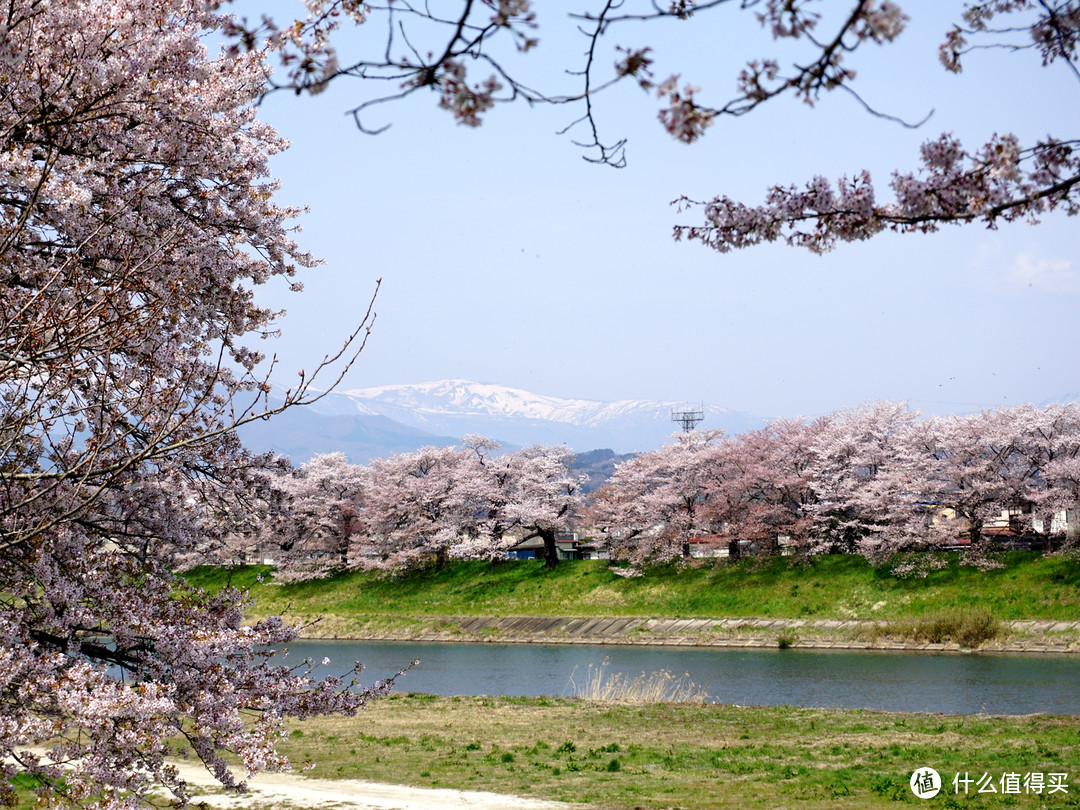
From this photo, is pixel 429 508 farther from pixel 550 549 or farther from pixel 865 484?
pixel 865 484

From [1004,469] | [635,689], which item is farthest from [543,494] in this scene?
[635,689]

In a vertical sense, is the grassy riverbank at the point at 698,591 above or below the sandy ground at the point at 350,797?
below

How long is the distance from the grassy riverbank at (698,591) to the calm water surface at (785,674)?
5757 millimetres

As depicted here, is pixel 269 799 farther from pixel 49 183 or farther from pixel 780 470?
pixel 780 470

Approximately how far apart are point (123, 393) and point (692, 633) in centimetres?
3499

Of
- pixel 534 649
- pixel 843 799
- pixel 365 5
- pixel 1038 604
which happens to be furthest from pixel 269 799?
pixel 1038 604

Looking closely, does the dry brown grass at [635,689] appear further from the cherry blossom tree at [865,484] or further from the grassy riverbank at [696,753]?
the cherry blossom tree at [865,484]

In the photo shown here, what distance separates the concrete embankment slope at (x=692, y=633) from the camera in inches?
1280

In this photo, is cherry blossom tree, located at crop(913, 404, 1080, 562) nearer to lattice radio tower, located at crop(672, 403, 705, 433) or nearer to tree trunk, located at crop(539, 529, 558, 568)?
tree trunk, located at crop(539, 529, 558, 568)

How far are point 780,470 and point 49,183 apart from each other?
4601 cm

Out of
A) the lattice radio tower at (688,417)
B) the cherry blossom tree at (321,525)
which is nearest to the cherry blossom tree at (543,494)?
the cherry blossom tree at (321,525)

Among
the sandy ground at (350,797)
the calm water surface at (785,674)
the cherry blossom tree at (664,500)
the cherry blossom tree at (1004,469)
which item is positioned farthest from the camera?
the cherry blossom tree at (664,500)
